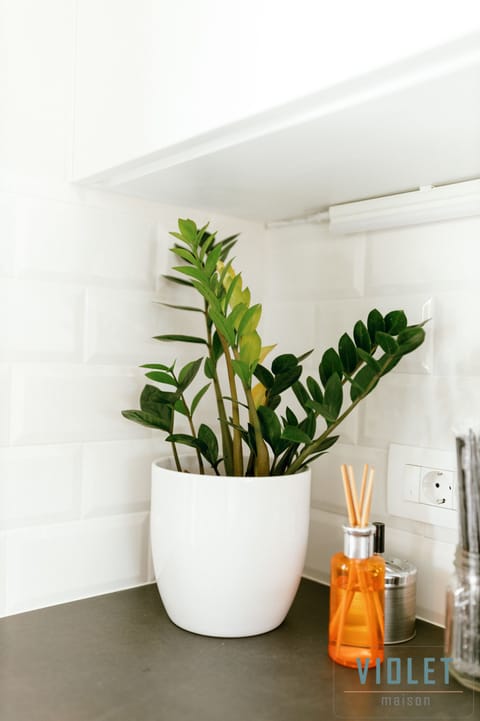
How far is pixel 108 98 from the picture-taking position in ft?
2.88

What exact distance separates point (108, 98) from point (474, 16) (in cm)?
51

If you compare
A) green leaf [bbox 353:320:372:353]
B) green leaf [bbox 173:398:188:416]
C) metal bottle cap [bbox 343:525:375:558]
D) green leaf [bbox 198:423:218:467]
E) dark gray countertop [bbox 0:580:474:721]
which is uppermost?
green leaf [bbox 353:320:372:353]

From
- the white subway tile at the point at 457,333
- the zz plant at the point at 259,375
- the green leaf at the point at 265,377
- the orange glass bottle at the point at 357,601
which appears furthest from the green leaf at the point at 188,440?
the white subway tile at the point at 457,333

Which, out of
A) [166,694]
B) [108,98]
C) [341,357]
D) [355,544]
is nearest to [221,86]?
[108,98]

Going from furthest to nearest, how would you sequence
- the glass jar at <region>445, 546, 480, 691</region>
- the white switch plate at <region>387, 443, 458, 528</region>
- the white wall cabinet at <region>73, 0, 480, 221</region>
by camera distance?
the white switch plate at <region>387, 443, 458, 528</region> < the glass jar at <region>445, 546, 480, 691</region> < the white wall cabinet at <region>73, 0, 480, 221</region>

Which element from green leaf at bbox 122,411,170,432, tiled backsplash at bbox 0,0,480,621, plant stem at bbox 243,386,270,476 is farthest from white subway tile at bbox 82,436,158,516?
plant stem at bbox 243,386,270,476

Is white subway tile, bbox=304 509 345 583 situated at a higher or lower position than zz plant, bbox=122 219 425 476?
lower

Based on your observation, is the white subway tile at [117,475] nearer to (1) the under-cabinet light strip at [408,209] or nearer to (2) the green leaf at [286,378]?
(2) the green leaf at [286,378]

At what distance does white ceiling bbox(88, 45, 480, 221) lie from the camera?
62cm

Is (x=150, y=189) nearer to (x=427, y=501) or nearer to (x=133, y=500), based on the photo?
(x=133, y=500)

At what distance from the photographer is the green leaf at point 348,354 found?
2.84ft

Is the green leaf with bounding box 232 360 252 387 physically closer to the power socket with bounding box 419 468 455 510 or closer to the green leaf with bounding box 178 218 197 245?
the green leaf with bounding box 178 218 197 245

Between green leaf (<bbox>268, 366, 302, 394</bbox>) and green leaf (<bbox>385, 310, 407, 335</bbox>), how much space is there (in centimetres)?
12

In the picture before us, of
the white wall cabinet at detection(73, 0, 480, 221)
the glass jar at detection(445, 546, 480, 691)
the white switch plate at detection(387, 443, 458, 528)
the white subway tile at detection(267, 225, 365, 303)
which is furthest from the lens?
the white subway tile at detection(267, 225, 365, 303)
